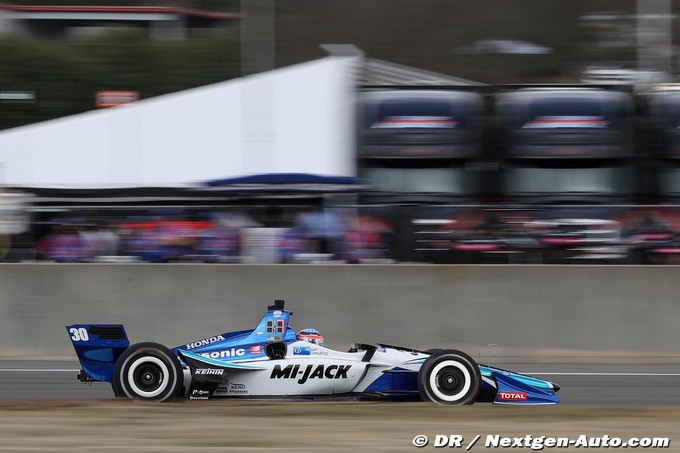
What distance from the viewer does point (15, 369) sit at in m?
12.8

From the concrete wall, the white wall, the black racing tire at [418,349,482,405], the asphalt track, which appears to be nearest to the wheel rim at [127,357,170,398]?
the asphalt track

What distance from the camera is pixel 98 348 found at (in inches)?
377

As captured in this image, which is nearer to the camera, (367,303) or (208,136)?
(367,303)

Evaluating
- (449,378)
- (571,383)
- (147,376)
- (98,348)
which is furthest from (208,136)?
(449,378)

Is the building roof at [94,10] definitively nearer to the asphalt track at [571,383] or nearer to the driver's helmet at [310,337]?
the asphalt track at [571,383]

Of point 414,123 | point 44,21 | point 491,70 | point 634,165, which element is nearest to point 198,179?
point 414,123

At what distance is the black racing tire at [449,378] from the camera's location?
9.16m

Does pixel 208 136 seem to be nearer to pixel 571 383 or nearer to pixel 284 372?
pixel 571 383

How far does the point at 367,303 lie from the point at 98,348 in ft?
16.3

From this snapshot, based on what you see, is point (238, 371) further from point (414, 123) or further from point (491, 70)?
point (491, 70)

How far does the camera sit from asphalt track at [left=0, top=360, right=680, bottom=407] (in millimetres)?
10422

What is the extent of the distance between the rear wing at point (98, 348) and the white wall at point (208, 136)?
867 centimetres

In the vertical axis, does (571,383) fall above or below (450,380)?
below

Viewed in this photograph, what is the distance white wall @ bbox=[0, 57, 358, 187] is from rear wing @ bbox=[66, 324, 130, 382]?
8.67m
